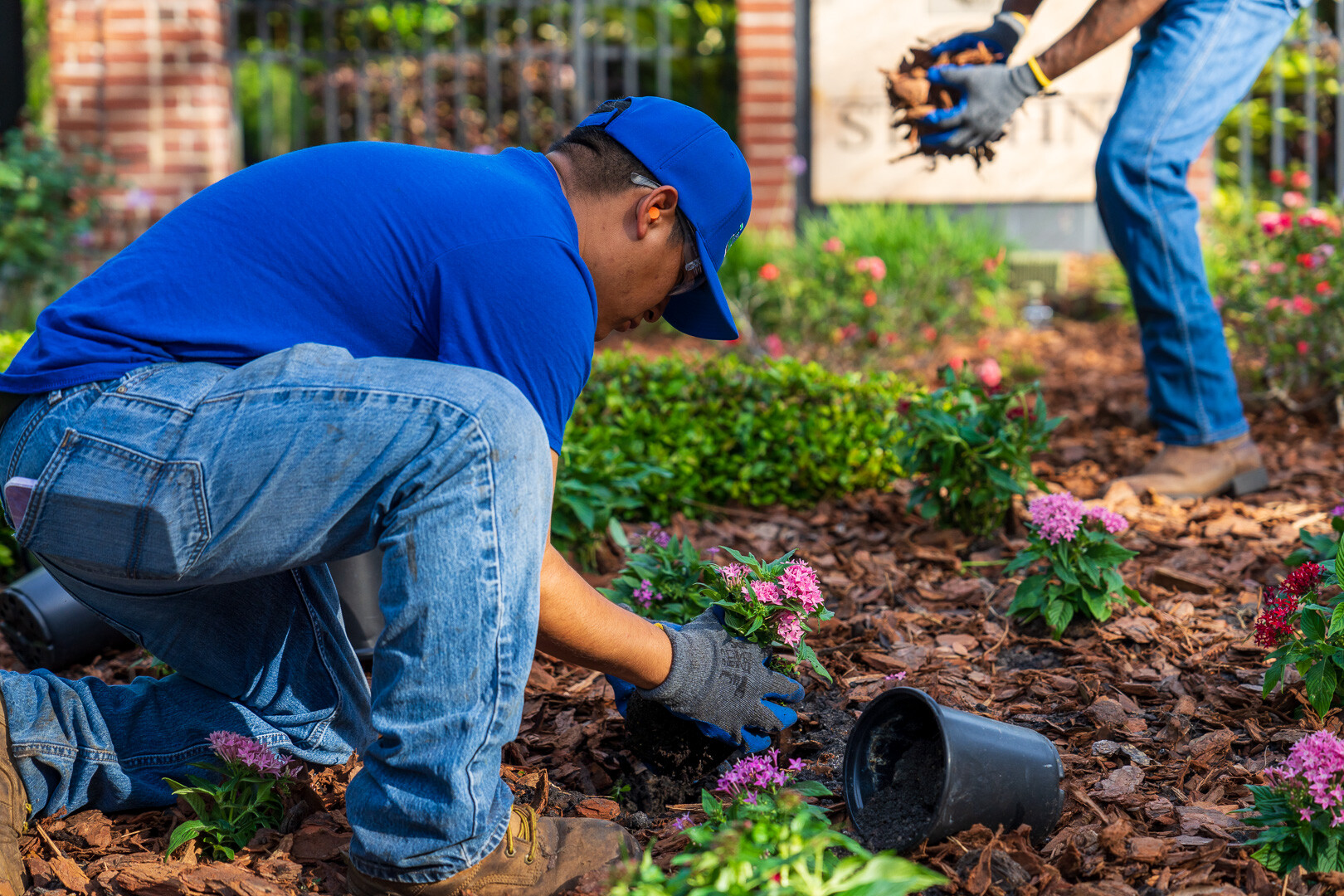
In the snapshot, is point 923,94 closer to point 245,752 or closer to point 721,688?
point 721,688

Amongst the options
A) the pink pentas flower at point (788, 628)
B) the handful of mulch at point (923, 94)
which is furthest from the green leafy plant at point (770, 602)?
the handful of mulch at point (923, 94)

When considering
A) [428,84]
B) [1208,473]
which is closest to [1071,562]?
[1208,473]

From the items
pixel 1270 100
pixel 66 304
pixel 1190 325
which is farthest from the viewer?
pixel 1270 100

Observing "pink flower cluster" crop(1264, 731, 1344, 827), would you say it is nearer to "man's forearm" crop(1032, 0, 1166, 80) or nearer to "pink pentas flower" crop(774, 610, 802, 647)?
"pink pentas flower" crop(774, 610, 802, 647)

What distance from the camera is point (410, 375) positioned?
4.86ft

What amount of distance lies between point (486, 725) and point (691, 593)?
0.82 metres

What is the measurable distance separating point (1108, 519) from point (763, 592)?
A: 0.91m

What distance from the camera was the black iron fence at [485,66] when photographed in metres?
7.16

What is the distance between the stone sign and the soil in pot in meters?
5.27

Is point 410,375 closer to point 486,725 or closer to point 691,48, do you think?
point 486,725

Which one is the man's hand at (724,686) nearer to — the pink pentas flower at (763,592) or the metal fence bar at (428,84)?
the pink pentas flower at (763,592)

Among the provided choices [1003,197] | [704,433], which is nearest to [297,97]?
[1003,197]

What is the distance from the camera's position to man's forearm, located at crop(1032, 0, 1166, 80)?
3031mm

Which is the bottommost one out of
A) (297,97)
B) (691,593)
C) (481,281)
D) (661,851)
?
(661,851)
